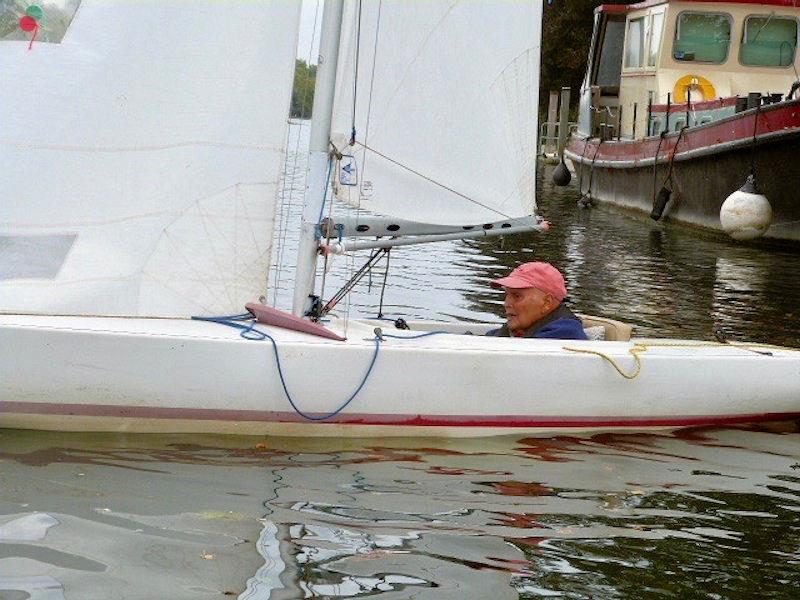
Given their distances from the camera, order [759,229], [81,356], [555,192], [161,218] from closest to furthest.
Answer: [81,356] < [161,218] < [759,229] < [555,192]

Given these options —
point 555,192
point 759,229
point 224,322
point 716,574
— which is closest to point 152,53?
point 224,322

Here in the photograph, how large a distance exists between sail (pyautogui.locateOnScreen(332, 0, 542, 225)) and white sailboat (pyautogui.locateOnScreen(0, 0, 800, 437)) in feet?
0.04

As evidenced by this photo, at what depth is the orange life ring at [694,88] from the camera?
22422mm

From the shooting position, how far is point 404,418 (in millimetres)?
7332

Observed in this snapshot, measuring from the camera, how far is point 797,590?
17.9 ft

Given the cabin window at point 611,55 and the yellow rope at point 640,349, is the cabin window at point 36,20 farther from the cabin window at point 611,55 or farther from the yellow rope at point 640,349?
the cabin window at point 611,55

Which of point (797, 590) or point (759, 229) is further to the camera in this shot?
point (759, 229)

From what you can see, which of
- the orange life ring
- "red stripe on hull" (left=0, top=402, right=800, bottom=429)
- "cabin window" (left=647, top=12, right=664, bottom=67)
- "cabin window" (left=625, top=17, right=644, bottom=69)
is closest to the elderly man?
"red stripe on hull" (left=0, top=402, right=800, bottom=429)

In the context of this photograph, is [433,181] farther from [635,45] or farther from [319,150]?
[635,45]

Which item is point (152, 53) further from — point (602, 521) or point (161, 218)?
point (602, 521)

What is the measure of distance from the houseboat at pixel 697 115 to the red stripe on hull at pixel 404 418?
31.9 feet

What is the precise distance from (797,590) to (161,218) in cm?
340

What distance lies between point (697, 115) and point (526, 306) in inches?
532

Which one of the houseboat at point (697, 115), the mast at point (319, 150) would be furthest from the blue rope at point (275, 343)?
the houseboat at point (697, 115)
